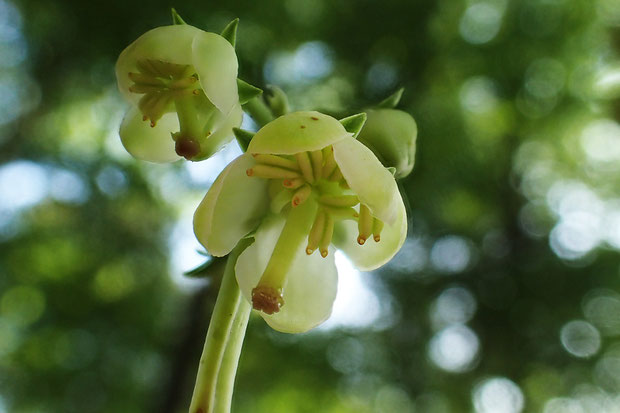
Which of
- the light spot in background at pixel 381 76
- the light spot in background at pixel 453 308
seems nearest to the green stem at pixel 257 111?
the light spot in background at pixel 381 76

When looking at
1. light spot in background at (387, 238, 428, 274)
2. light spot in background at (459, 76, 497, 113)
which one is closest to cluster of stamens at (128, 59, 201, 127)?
light spot in background at (459, 76, 497, 113)

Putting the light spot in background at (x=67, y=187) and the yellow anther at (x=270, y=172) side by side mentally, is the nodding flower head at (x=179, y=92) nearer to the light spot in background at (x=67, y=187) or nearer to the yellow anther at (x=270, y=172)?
the yellow anther at (x=270, y=172)

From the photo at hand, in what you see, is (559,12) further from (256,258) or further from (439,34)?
(256,258)

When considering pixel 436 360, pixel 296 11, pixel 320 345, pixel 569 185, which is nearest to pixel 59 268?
pixel 320 345

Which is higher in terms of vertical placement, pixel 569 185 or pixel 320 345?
pixel 569 185

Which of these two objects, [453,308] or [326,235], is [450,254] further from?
[326,235]

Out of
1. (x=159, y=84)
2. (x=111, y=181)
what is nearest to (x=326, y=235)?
(x=159, y=84)

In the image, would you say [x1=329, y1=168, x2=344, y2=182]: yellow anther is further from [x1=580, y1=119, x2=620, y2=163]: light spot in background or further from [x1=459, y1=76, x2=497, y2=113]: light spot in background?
[x1=580, y1=119, x2=620, y2=163]: light spot in background

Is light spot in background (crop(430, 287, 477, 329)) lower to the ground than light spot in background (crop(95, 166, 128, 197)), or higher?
lower
